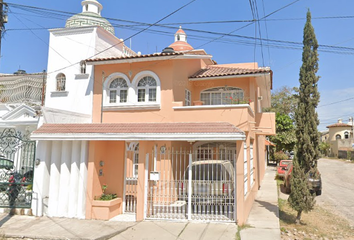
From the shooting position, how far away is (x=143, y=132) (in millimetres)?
8617

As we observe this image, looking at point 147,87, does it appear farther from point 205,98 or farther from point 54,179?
point 54,179

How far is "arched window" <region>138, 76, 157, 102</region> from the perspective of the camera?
11594mm

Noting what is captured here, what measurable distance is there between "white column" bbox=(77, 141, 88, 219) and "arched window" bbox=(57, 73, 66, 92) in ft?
18.9

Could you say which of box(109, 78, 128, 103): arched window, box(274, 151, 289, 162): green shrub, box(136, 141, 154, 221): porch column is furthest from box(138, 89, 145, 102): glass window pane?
box(274, 151, 289, 162): green shrub

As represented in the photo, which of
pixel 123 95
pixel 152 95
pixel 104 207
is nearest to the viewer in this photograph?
pixel 104 207

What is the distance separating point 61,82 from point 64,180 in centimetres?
638

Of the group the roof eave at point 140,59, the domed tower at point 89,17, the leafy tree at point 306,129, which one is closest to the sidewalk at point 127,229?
the leafy tree at point 306,129

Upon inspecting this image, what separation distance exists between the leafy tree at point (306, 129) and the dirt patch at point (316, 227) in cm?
47

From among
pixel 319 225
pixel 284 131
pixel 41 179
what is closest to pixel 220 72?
pixel 319 225

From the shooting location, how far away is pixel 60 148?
926 centimetres

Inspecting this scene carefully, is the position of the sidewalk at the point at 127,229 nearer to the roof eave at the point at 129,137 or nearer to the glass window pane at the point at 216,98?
the roof eave at the point at 129,137

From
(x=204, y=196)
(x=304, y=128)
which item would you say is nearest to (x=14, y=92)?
(x=204, y=196)

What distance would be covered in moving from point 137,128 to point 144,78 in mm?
3499

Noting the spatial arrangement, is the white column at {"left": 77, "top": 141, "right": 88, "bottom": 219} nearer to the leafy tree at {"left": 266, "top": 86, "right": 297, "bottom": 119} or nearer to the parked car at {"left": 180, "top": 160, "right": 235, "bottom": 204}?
the parked car at {"left": 180, "top": 160, "right": 235, "bottom": 204}
